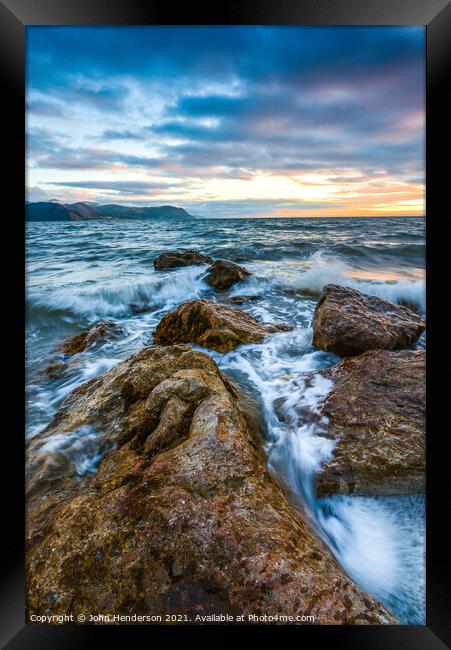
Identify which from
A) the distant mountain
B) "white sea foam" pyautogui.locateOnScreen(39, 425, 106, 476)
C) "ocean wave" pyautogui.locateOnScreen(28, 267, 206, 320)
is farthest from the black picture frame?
"ocean wave" pyautogui.locateOnScreen(28, 267, 206, 320)

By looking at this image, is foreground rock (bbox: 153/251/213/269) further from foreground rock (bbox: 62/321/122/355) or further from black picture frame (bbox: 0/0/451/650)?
black picture frame (bbox: 0/0/451/650)

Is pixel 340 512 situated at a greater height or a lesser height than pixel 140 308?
lesser

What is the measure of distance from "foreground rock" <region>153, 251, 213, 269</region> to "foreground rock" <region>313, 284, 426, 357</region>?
7.66 ft

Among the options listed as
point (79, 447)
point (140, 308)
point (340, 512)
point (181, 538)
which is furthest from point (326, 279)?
point (181, 538)

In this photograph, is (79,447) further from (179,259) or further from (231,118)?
(179,259)

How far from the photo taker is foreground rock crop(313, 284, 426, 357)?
10.4ft

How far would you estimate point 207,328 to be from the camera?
371 cm

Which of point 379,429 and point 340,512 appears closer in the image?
point 340,512

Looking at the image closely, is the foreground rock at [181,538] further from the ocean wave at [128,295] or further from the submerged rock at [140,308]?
the submerged rock at [140,308]

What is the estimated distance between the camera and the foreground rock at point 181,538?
1.39m

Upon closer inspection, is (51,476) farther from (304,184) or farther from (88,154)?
(304,184)

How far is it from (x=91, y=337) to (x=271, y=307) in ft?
8.02
